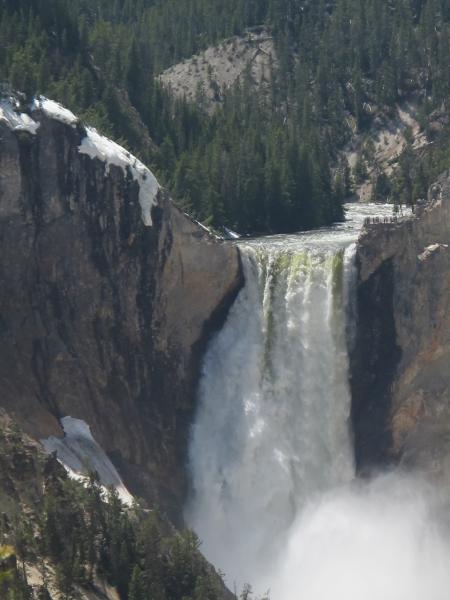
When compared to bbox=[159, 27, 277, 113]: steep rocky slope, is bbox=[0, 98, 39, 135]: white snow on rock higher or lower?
lower

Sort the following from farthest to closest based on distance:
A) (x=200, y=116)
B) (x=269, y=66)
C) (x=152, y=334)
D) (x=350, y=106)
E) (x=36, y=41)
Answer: (x=269, y=66), (x=350, y=106), (x=200, y=116), (x=36, y=41), (x=152, y=334)

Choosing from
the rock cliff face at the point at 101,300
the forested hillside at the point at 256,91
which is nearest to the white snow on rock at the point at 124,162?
the rock cliff face at the point at 101,300

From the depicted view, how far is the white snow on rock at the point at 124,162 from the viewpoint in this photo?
149 ft

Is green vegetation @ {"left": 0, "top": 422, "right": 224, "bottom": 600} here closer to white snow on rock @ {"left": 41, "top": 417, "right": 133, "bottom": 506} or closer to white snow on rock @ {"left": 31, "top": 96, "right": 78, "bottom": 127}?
white snow on rock @ {"left": 41, "top": 417, "right": 133, "bottom": 506}

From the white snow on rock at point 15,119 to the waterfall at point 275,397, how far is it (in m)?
10.0

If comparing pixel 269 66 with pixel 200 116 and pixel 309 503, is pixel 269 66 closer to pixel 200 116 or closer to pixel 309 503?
pixel 200 116

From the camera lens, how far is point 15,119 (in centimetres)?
4419

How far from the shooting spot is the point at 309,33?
406 feet

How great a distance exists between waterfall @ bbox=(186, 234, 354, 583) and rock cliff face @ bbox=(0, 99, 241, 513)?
0.95 metres

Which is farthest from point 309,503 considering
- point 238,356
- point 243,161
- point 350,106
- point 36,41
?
point 350,106

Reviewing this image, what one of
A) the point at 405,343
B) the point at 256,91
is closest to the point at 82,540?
the point at 405,343

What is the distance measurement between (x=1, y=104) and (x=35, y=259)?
5890mm

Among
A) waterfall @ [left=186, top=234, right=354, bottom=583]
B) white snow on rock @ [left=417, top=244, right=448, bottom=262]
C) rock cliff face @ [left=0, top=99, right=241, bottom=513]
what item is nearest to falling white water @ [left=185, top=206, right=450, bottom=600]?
waterfall @ [left=186, top=234, right=354, bottom=583]

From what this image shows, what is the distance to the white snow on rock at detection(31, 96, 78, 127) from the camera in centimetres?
4500
